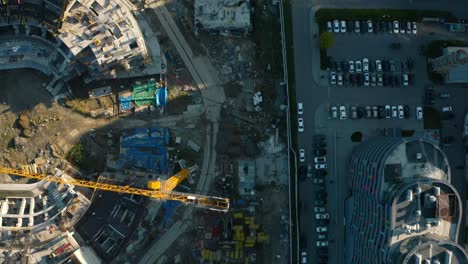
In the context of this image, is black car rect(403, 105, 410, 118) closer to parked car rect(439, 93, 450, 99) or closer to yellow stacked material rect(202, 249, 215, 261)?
parked car rect(439, 93, 450, 99)

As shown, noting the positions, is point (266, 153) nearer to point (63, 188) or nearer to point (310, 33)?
point (310, 33)

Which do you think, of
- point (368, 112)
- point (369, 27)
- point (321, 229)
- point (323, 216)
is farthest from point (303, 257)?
point (369, 27)

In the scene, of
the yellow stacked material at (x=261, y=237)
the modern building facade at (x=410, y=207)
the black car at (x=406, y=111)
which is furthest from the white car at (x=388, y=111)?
the yellow stacked material at (x=261, y=237)

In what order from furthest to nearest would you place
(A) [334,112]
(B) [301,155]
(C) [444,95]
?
(C) [444,95] → (A) [334,112] → (B) [301,155]

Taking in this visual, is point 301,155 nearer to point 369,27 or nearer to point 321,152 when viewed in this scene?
point 321,152

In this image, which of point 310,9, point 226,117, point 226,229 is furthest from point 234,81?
point 226,229

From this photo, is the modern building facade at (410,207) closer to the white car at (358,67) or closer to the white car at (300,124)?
the white car at (300,124)
